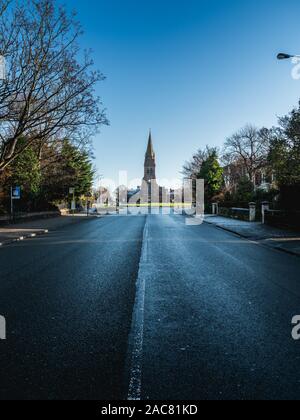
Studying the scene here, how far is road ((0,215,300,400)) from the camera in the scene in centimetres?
367

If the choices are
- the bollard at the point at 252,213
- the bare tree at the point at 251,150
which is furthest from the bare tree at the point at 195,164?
the bollard at the point at 252,213

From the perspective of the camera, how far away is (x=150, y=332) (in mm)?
5203

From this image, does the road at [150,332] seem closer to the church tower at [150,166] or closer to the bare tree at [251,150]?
the bare tree at [251,150]

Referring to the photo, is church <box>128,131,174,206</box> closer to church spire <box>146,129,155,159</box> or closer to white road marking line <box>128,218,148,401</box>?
church spire <box>146,129,155,159</box>

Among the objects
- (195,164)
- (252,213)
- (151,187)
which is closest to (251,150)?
(195,164)

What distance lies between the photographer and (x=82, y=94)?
23.8 m

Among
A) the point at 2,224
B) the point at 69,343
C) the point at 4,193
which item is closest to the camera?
the point at 69,343

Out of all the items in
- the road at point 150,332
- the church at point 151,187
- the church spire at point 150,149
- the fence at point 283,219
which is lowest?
the road at point 150,332

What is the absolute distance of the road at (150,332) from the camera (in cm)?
367

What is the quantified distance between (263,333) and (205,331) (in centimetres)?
79

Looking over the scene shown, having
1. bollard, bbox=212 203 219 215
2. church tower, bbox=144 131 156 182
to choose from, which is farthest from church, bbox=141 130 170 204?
bollard, bbox=212 203 219 215

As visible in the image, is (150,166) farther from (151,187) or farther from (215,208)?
(215,208)

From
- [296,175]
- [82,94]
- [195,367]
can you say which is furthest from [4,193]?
[195,367]

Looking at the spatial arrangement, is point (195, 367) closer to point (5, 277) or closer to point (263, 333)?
point (263, 333)
